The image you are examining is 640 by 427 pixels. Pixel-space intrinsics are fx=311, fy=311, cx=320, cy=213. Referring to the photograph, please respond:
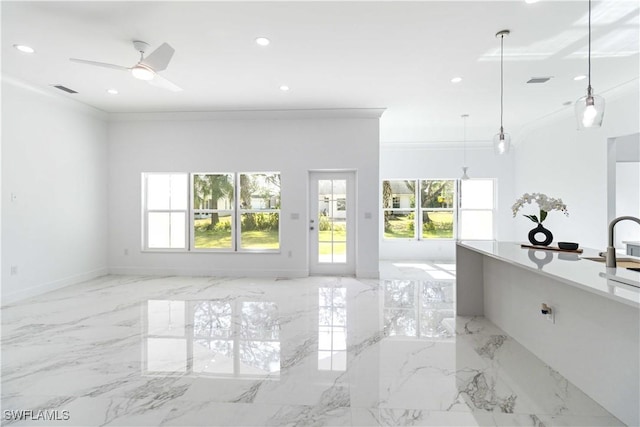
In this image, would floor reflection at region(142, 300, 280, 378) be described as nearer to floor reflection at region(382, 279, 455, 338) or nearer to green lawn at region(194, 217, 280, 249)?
floor reflection at region(382, 279, 455, 338)

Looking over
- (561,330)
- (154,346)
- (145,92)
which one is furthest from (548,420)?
(145,92)

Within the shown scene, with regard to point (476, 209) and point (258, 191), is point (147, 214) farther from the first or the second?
point (476, 209)

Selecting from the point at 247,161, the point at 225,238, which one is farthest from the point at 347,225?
the point at 225,238

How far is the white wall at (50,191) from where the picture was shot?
4.14 metres

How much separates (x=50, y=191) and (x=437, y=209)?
7.77 meters

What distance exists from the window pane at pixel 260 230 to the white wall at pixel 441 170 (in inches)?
120

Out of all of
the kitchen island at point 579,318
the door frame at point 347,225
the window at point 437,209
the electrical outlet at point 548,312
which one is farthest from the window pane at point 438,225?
the electrical outlet at point 548,312

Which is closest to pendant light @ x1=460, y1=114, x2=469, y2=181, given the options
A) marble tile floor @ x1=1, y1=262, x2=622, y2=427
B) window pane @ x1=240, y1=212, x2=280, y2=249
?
marble tile floor @ x1=1, y1=262, x2=622, y2=427

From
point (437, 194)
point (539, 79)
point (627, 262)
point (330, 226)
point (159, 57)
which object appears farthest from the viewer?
point (437, 194)

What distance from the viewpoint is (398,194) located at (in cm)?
798

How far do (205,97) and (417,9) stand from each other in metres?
3.45

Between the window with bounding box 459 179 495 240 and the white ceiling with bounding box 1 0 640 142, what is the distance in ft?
9.32

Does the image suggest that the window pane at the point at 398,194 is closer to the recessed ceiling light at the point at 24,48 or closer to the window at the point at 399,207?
the window at the point at 399,207

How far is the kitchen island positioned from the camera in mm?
1688
